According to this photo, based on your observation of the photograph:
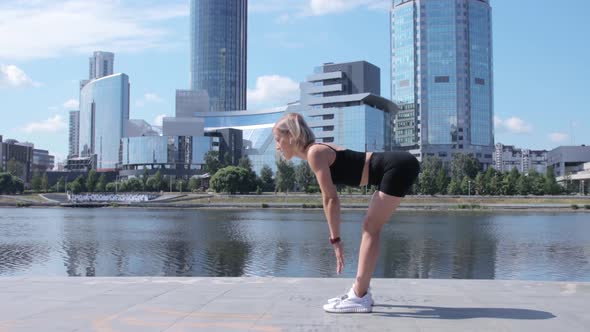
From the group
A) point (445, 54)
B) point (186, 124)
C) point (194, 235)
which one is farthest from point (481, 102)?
point (194, 235)

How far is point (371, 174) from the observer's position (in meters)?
6.99

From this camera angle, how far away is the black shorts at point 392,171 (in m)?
6.93

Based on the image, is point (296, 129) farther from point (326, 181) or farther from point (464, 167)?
point (464, 167)

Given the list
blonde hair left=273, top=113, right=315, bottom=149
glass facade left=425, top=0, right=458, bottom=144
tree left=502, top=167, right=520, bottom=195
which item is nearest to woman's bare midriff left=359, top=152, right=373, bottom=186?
blonde hair left=273, top=113, right=315, bottom=149

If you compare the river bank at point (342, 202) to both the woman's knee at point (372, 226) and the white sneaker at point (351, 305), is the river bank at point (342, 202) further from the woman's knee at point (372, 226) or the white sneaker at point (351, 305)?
the white sneaker at point (351, 305)

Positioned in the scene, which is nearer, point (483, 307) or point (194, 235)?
point (483, 307)

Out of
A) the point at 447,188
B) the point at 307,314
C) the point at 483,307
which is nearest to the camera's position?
the point at 307,314

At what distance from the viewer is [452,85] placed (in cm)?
19362

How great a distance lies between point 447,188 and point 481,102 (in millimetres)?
87219

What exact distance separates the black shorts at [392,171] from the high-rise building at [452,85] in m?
193

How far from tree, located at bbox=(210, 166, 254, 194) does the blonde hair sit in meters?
117

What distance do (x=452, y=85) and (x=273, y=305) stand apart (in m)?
197

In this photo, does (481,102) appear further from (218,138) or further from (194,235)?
(194,235)

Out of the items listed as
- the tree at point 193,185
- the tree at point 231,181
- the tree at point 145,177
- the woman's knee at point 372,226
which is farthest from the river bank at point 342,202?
the woman's knee at point 372,226
